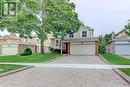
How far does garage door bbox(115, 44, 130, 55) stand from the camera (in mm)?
61938

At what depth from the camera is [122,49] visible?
62.3 metres

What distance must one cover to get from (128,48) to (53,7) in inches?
673

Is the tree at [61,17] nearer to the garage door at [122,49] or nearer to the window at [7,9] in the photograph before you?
the garage door at [122,49]

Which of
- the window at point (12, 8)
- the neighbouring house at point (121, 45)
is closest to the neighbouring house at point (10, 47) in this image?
the neighbouring house at point (121, 45)

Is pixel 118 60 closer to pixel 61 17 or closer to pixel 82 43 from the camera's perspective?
pixel 61 17

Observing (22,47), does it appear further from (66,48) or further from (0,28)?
(0,28)

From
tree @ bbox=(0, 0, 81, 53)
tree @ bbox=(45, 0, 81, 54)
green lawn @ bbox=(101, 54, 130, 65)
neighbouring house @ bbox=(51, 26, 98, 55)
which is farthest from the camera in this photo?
neighbouring house @ bbox=(51, 26, 98, 55)

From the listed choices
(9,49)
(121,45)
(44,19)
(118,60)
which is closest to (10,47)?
(9,49)

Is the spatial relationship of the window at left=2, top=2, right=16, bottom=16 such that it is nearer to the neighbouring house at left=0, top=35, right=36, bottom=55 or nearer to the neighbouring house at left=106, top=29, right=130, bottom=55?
the neighbouring house at left=0, top=35, right=36, bottom=55

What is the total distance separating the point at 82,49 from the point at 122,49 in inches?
283

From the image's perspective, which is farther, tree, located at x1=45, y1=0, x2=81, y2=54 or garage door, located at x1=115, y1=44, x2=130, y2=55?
garage door, located at x1=115, y1=44, x2=130, y2=55

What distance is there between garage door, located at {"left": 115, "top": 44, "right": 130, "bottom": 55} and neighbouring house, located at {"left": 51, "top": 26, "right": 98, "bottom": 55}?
3.90 meters

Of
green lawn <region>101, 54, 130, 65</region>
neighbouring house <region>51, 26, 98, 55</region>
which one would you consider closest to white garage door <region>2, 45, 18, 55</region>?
neighbouring house <region>51, 26, 98, 55</region>

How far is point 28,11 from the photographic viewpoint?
163ft
